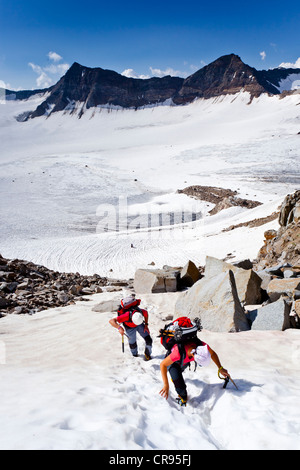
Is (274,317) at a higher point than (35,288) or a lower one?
higher

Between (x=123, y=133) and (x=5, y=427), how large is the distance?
134 meters

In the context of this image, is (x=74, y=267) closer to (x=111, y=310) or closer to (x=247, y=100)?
(x=111, y=310)

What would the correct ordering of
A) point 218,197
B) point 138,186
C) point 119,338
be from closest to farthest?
point 119,338 < point 218,197 < point 138,186

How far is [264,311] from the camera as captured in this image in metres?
6.83

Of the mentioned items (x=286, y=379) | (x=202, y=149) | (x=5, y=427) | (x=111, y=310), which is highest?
(x=202, y=149)

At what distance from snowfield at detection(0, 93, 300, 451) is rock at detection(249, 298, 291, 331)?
0.27m

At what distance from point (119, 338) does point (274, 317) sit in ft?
10.7

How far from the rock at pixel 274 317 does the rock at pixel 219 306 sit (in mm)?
256

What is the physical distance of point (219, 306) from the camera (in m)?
6.89

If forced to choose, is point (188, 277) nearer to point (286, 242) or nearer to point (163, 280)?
point (163, 280)

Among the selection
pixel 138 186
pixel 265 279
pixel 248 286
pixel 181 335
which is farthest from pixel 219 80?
pixel 181 335

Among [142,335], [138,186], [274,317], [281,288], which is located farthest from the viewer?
[138,186]

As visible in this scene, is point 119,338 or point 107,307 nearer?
point 119,338
